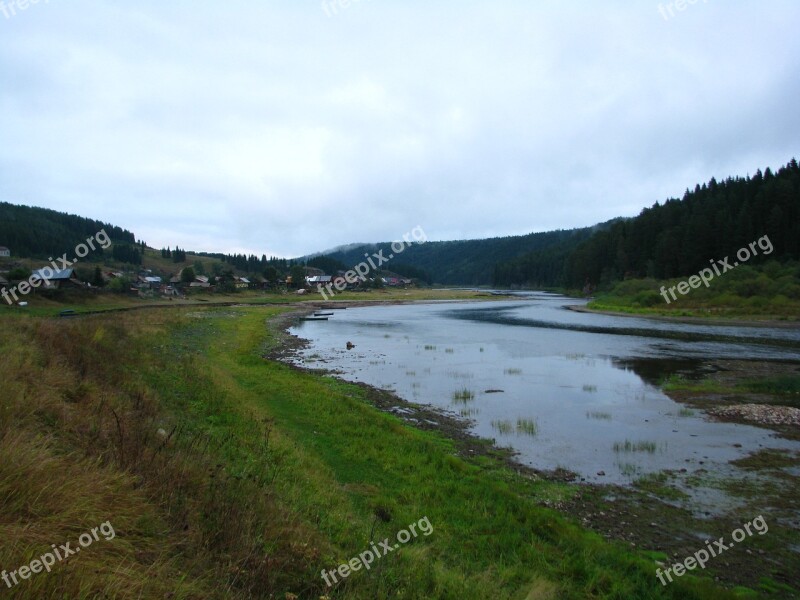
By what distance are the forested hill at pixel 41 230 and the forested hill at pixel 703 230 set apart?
512 ft

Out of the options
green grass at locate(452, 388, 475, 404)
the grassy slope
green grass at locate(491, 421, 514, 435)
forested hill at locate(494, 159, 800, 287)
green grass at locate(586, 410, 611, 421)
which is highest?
forested hill at locate(494, 159, 800, 287)

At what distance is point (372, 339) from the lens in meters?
41.6

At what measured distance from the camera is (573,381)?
76.2ft

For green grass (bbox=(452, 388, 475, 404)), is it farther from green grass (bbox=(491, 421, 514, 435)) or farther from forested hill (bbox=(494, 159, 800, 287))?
forested hill (bbox=(494, 159, 800, 287))

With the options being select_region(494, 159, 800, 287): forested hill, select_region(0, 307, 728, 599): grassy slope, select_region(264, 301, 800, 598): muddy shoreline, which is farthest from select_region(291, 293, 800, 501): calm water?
select_region(494, 159, 800, 287): forested hill

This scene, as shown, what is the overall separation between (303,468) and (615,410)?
45.4ft

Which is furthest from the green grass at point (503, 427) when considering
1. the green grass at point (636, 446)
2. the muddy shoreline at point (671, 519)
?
the green grass at point (636, 446)

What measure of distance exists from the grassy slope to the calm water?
3586mm

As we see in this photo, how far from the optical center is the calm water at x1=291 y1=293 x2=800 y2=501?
13289mm

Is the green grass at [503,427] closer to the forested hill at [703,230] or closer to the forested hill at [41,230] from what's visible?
the forested hill at [703,230]

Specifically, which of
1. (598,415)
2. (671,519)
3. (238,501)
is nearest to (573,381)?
(598,415)

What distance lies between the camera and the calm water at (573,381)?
1329 cm

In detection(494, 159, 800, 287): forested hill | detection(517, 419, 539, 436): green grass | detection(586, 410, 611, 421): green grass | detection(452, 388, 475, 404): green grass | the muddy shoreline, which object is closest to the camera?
the muddy shoreline

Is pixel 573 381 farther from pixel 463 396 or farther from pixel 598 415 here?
pixel 463 396
